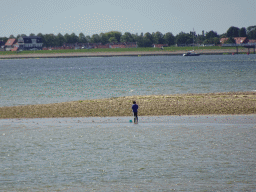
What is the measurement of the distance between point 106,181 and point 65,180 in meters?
1.74

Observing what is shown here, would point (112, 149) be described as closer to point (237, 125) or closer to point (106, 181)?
point (106, 181)

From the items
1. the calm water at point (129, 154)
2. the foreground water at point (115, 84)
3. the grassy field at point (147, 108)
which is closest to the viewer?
the calm water at point (129, 154)

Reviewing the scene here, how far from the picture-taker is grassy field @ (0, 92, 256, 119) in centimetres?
3303

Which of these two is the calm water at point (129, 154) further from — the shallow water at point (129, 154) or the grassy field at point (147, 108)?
the grassy field at point (147, 108)

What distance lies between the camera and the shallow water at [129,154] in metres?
16.7

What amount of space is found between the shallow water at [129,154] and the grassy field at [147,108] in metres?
1.77

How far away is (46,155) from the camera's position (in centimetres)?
2144

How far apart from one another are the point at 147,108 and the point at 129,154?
13088 mm

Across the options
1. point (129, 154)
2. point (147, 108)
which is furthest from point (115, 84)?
point (129, 154)

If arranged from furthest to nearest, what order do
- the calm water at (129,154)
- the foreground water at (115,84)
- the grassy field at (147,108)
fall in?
the foreground water at (115,84)
the grassy field at (147,108)
the calm water at (129,154)

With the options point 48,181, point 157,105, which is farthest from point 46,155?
point 157,105

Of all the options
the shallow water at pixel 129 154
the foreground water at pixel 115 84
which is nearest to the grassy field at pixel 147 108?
the shallow water at pixel 129 154

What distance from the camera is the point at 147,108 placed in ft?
112

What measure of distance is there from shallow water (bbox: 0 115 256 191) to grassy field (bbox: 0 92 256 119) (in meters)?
1.77
